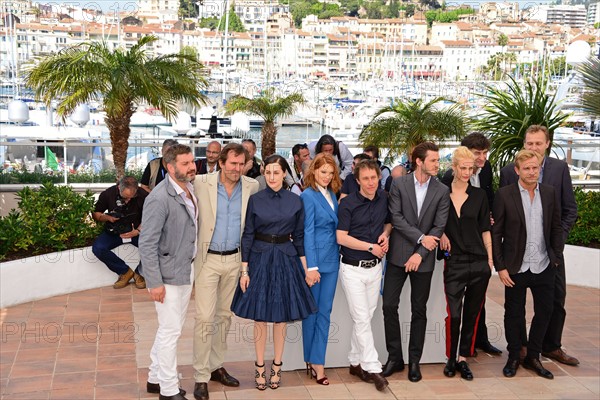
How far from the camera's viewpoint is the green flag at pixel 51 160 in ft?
36.2

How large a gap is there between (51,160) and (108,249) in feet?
14.6

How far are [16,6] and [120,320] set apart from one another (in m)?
44.8

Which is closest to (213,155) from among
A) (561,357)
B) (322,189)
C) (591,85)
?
(322,189)

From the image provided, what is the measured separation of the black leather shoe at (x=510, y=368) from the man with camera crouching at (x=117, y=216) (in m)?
3.67

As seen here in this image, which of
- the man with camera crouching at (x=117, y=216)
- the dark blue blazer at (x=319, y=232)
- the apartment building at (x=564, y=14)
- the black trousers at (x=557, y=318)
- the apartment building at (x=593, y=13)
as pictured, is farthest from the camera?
the apartment building at (x=593, y=13)

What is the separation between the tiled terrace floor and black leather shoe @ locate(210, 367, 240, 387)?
40mm

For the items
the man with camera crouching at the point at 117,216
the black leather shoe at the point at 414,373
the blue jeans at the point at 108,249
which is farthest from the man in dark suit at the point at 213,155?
the black leather shoe at the point at 414,373

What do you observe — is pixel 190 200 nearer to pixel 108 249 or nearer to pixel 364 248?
pixel 364 248

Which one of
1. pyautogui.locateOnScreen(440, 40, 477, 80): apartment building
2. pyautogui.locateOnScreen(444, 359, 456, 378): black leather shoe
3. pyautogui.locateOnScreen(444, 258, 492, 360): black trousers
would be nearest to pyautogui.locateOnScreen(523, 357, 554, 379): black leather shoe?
pyautogui.locateOnScreen(444, 258, 492, 360): black trousers

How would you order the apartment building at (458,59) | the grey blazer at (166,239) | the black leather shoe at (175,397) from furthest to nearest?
the apartment building at (458,59), the black leather shoe at (175,397), the grey blazer at (166,239)

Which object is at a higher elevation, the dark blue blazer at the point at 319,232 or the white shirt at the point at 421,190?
the white shirt at the point at 421,190

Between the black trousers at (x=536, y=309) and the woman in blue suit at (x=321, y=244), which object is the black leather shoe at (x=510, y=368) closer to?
the black trousers at (x=536, y=309)

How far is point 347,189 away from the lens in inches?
229

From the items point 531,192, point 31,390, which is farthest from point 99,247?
point 531,192
